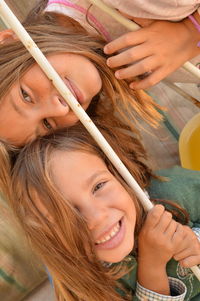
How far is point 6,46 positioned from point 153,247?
0.41 metres

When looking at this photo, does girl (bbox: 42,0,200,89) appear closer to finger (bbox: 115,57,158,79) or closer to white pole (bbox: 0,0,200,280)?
finger (bbox: 115,57,158,79)

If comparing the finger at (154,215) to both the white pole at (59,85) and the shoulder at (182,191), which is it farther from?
the shoulder at (182,191)

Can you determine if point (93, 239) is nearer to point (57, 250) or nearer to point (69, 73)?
point (57, 250)

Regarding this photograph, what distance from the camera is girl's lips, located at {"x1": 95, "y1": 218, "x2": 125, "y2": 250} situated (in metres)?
0.71

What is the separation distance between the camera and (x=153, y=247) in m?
0.77

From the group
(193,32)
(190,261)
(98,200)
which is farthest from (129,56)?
(190,261)

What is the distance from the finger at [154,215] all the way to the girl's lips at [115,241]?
0.17ft

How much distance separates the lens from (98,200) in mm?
700

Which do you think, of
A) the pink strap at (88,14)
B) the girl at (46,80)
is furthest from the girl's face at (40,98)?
the pink strap at (88,14)

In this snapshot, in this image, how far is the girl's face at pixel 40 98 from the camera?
733 millimetres

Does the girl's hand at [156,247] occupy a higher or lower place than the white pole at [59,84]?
lower

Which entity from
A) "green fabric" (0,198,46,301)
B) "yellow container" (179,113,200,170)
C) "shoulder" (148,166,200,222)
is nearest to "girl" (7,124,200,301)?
"shoulder" (148,166,200,222)

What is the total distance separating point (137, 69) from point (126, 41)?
0.16 ft

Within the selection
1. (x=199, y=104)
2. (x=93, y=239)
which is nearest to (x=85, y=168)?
(x=93, y=239)
